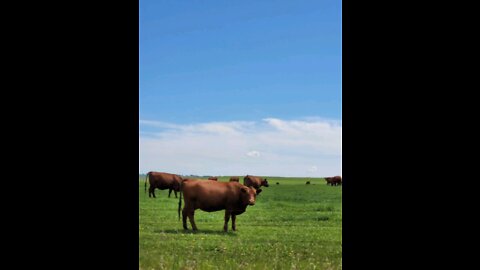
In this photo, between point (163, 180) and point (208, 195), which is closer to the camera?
point (208, 195)

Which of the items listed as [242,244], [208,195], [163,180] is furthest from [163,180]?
[242,244]

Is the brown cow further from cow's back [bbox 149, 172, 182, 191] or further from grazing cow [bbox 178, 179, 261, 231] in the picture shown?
grazing cow [bbox 178, 179, 261, 231]

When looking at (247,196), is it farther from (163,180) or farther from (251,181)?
(251,181)

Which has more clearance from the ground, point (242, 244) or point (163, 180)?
point (163, 180)

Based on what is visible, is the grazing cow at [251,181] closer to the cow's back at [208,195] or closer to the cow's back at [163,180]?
the cow's back at [163,180]

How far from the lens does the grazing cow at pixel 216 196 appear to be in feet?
29.3

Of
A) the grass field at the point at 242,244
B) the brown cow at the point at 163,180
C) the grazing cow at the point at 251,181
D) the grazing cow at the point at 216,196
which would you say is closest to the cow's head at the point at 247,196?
the grazing cow at the point at 216,196

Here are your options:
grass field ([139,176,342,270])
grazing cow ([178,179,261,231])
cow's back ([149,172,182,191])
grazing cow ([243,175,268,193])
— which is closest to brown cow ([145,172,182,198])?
cow's back ([149,172,182,191])

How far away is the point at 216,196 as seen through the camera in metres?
9.04

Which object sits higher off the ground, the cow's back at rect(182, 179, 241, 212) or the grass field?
the cow's back at rect(182, 179, 241, 212)

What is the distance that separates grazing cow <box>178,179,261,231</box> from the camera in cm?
894
